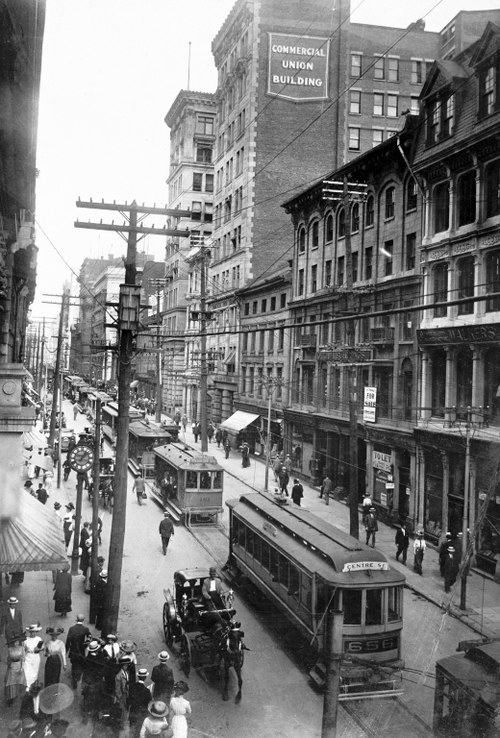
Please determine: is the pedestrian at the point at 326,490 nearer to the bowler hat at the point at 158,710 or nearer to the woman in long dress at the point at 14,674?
the woman in long dress at the point at 14,674

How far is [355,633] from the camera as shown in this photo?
1313 cm

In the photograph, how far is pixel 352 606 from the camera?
1331 cm

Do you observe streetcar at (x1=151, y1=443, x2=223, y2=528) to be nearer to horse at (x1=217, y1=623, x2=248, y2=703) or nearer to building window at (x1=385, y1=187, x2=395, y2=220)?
horse at (x1=217, y1=623, x2=248, y2=703)

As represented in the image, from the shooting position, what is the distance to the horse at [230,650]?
1293 cm

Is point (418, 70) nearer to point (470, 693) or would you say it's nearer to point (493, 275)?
point (493, 275)

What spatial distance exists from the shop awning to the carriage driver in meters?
31.6

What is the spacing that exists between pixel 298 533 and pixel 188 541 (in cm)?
1049

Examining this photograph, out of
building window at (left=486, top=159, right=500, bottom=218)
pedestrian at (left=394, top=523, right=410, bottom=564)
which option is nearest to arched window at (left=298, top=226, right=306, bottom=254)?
building window at (left=486, top=159, right=500, bottom=218)

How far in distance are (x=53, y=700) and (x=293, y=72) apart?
51.7m

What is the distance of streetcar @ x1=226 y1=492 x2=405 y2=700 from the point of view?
506 inches

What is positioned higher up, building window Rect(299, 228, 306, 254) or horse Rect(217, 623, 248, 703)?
building window Rect(299, 228, 306, 254)

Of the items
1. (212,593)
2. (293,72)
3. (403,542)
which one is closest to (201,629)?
(212,593)

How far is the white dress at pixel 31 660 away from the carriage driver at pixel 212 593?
3.85m

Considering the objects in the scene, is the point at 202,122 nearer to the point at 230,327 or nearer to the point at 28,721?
the point at 230,327
